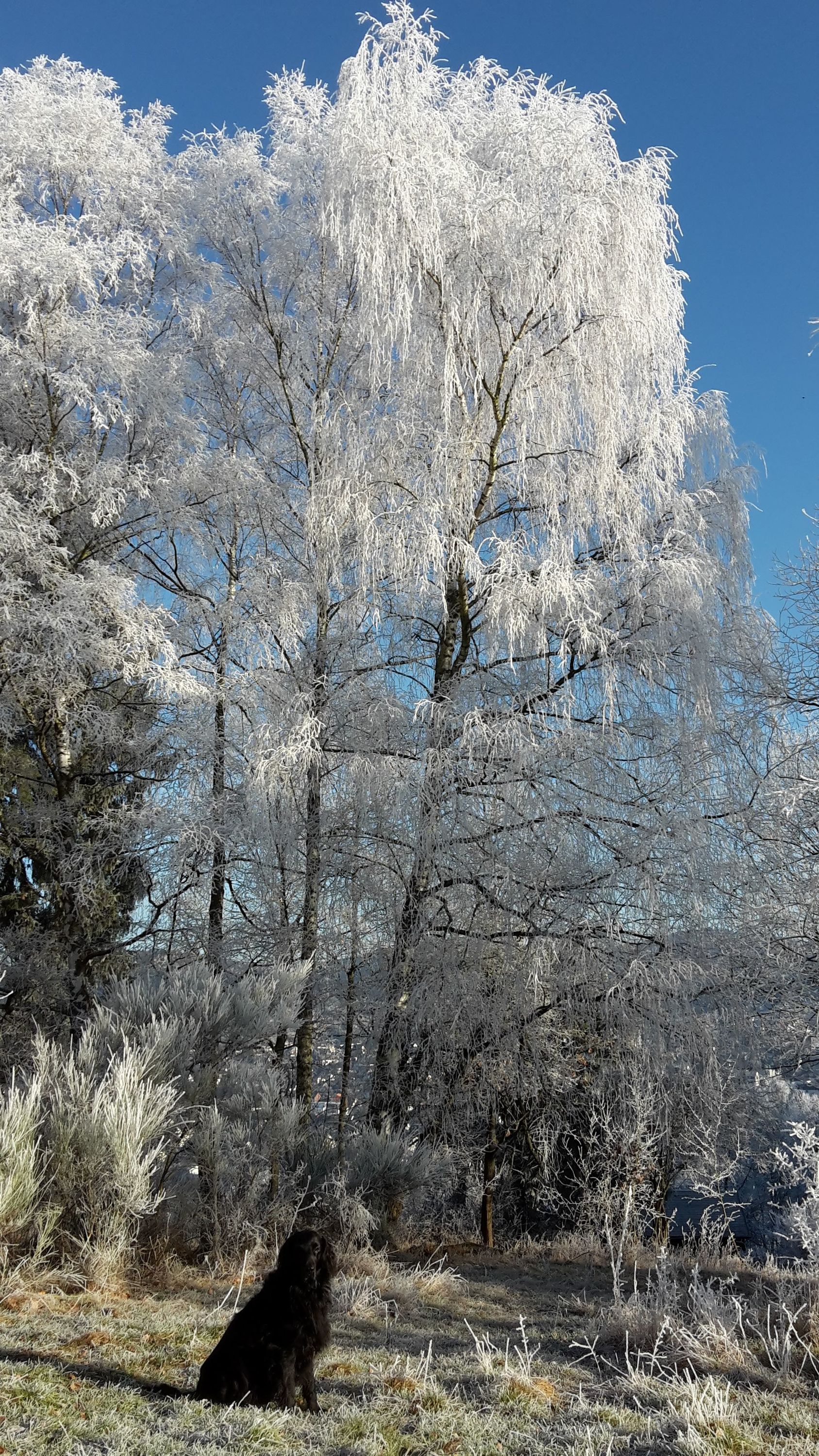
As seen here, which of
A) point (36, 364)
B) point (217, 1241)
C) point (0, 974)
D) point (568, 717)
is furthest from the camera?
point (36, 364)

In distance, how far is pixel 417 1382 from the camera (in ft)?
11.4

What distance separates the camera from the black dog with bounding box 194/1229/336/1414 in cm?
312

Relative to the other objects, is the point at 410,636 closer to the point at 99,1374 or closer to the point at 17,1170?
the point at 17,1170

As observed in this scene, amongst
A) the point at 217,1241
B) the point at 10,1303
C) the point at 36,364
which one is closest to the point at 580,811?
the point at 217,1241

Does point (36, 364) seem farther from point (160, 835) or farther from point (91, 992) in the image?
point (91, 992)

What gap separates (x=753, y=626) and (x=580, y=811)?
8.09 feet

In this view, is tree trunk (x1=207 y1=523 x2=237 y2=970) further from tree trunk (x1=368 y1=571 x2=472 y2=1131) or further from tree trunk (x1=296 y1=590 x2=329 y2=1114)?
tree trunk (x1=368 y1=571 x2=472 y2=1131)

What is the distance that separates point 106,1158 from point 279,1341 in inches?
77.5

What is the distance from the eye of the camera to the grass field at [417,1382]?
2.89m

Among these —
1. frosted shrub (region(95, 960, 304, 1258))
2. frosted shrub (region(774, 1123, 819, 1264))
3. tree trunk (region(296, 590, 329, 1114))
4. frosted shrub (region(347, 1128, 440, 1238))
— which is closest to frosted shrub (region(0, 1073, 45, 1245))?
frosted shrub (region(95, 960, 304, 1258))

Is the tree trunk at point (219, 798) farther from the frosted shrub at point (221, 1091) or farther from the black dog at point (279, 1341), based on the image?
the black dog at point (279, 1341)

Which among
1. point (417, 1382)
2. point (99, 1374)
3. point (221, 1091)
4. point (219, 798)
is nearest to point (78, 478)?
point (219, 798)

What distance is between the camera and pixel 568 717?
685 cm

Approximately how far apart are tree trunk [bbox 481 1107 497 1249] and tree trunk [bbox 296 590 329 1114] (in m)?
1.52
